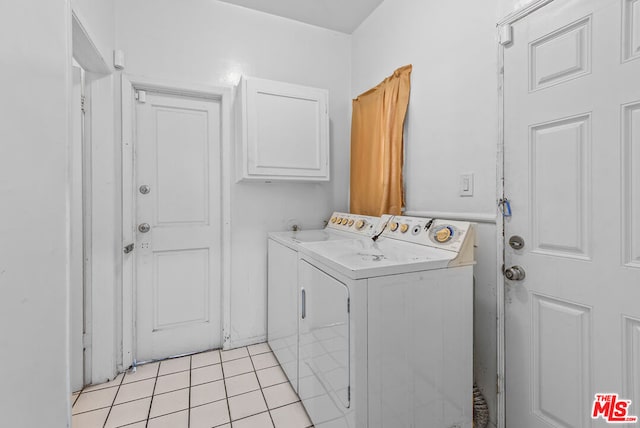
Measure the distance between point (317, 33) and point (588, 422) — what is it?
9.98 feet

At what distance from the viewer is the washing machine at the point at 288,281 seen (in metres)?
1.76

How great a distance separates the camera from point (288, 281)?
1847 mm

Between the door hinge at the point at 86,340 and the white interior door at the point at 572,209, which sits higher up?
the white interior door at the point at 572,209

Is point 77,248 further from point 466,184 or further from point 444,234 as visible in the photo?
point 466,184

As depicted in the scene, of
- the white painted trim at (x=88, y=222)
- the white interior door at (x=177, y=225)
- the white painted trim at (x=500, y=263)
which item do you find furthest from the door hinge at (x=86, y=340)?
the white painted trim at (x=500, y=263)

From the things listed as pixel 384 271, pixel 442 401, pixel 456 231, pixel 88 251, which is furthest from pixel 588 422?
pixel 88 251

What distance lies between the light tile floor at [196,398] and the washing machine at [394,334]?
0.33 m

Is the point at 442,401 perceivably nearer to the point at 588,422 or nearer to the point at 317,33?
the point at 588,422

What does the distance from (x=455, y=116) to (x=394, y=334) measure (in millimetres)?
1251

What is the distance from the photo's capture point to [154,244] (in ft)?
7.13

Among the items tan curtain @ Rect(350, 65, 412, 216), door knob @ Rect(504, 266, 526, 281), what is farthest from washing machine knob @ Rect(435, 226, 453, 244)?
tan curtain @ Rect(350, 65, 412, 216)

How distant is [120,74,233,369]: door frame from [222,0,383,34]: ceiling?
74cm

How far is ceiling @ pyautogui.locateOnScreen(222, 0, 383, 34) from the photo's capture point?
89.6 inches
